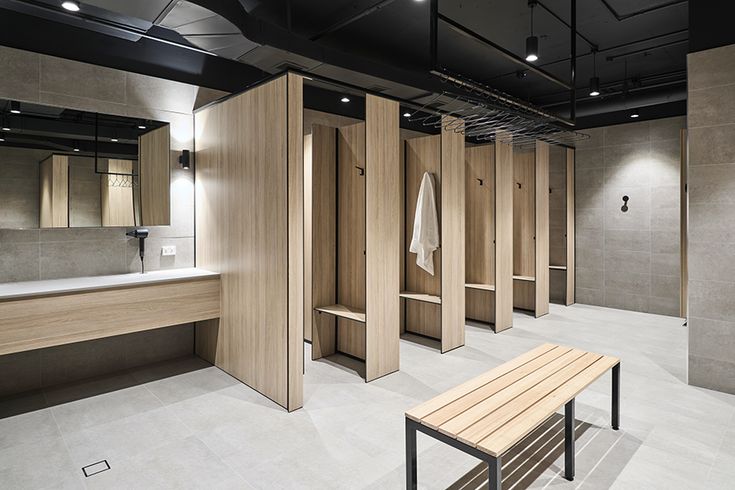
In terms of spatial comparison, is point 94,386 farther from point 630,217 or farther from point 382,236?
point 630,217

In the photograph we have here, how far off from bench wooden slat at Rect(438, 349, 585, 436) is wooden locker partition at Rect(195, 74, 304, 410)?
1486mm

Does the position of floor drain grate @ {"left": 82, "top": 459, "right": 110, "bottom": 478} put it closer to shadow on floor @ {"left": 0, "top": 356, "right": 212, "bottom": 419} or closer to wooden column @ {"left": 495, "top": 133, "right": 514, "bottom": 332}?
shadow on floor @ {"left": 0, "top": 356, "right": 212, "bottom": 419}

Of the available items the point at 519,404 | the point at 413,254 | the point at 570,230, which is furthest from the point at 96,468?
the point at 570,230

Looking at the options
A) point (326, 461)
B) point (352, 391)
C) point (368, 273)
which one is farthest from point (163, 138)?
point (326, 461)

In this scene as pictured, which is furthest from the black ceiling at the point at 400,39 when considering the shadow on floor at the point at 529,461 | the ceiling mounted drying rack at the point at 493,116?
the shadow on floor at the point at 529,461

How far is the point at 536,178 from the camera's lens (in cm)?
597

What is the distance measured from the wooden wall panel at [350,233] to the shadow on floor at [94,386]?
4.61 feet

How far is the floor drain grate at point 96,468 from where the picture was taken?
93.7 inches

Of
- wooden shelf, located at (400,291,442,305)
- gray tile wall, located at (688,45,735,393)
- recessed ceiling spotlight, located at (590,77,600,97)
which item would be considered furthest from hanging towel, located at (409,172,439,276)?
recessed ceiling spotlight, located at (590,77,600,97)

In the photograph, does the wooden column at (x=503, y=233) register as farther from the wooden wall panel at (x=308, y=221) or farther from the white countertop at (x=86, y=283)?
the white countertop at (x=86, y=283)

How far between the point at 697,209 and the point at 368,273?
9.08 feet

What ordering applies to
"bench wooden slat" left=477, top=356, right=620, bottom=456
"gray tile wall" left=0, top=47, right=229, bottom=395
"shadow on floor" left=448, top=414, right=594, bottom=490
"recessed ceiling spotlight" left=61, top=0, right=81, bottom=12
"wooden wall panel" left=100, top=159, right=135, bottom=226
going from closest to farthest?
1. "bench wooden slat" left=477, top=356, right=620, bottom=456
2. "shadow on floor" left=448, top=414, right=594, bottom=490
3. "recessed ceiling spotlight" left=61, top=0, right=81, bottom=12
4. "gray tile wall" left=0, top=47, right=229, bottom=395
5. "wooden wall panel" left=100, top=159, right=135, bottom=226

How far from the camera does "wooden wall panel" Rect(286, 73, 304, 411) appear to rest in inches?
120

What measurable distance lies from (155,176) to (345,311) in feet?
7.15
